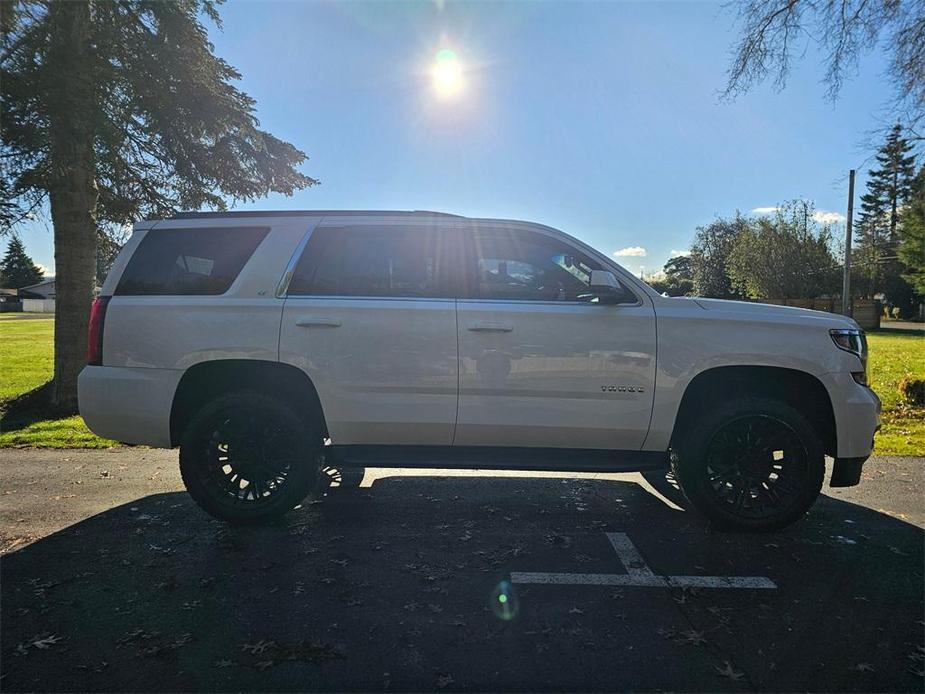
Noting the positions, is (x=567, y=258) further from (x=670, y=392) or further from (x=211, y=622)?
(x=211, y=622)

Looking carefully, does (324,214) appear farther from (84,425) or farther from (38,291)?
(38,291)

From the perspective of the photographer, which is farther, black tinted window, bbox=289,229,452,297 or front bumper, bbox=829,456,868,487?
black tinted window, bbox=289,229,452,297

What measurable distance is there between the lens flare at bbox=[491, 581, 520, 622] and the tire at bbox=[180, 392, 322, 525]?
1549mm

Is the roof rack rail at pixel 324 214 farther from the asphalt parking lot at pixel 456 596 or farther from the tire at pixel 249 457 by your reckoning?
the asphalt parking lot at pixel 456 596

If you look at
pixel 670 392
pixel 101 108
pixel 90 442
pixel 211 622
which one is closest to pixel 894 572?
pixel 670 392

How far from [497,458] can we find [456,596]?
3.35 feet

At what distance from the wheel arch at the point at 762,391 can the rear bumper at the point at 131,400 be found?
3569mm

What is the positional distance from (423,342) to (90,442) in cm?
518

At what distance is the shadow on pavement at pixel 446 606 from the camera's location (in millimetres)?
2389

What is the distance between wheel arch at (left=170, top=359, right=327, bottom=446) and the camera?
3.88 m

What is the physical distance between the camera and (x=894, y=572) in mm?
3322

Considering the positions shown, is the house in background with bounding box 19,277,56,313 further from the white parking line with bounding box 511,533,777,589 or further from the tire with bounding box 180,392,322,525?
the white parking line with bounding box 511,533,777,589

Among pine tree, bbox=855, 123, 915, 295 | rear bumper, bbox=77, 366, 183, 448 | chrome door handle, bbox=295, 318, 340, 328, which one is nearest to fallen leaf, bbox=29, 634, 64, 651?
rear bumper, bbox=77, 366, 183, 448

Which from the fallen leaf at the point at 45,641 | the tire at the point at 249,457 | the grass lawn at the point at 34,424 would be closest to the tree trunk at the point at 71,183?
the grass lawn at the point at 34,424
